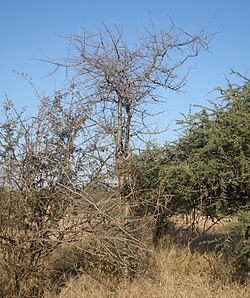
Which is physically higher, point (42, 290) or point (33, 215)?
point (33, 215)

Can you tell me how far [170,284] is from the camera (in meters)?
6.88

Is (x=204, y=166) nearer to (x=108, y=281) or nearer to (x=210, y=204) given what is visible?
(x=210, y=204)

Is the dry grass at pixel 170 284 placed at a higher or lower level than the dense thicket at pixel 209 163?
lower

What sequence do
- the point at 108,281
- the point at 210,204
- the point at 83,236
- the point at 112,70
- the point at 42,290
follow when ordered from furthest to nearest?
the point at 112,70, the point at 210,204, the point at 108,281, the point at 42,290, the point at 83,236

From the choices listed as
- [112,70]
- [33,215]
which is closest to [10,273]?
[33,215]

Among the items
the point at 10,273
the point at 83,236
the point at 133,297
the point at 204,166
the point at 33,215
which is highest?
the point at 204,166

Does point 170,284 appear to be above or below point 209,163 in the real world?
below

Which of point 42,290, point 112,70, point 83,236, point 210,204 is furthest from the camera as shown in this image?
→ point 112,70

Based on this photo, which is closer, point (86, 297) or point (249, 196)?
point (86, 297)

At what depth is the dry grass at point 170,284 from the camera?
21.0 ft

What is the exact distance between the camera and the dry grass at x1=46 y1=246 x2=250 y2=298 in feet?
21.0

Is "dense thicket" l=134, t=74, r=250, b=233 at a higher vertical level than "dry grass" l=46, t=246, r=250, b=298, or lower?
higher

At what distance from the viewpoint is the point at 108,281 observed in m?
6.98

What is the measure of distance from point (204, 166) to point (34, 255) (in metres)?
3.26
